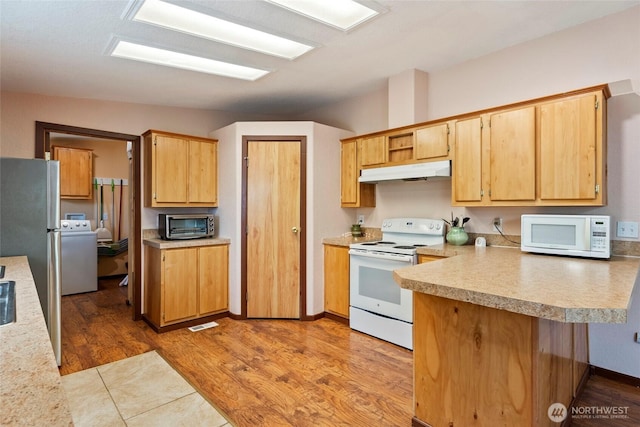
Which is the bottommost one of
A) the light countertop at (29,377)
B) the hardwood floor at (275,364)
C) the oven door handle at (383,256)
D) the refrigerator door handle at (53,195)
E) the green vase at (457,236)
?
the hardwood floor at (275,364)

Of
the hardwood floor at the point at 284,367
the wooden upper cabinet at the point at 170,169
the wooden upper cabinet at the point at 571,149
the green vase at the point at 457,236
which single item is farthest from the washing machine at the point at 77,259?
the wooden upper cabinet at the point at 571,149

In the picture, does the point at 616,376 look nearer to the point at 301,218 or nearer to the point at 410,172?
the point at 410,172

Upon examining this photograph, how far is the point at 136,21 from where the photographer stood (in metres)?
2.25

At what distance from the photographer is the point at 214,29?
2461 millimetres

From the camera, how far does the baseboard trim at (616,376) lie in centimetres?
231

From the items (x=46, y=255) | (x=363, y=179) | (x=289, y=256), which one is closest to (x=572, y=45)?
(x=363, y=179)

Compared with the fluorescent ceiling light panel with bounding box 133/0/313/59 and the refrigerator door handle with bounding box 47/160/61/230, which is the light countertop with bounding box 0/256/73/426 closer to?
the refrigerator door handle with bounding box 47/160/61/230

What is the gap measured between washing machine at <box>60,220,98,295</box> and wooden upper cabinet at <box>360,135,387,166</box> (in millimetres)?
4421

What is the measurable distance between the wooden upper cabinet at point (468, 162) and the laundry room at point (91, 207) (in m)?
5.17

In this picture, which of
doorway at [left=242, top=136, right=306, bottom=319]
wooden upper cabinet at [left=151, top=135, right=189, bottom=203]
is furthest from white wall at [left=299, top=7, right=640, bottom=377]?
wooden upper cabinet at [left=151, top=135, right=189, bottom=203]

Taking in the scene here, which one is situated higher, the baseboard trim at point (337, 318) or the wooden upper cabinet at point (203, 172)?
the wooden upper cabinet at point (203, 172)

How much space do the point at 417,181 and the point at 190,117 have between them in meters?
2.90

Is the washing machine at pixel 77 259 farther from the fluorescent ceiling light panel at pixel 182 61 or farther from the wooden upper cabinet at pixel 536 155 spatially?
the wooden upper cabinet at pixel 536 155

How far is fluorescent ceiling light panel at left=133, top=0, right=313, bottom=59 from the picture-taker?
220cm
